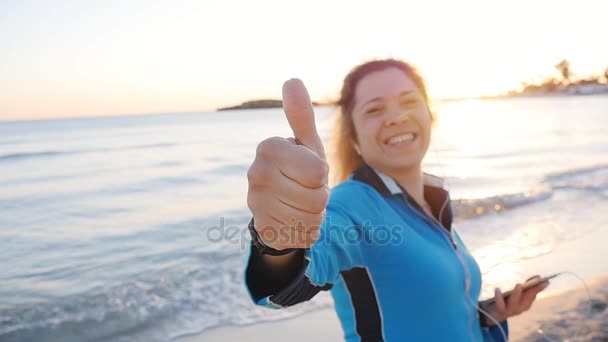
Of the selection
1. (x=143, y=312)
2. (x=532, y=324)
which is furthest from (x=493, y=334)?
(x=143, y=312)

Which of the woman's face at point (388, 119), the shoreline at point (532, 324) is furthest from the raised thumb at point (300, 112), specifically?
the shoreline at point (532, 324)

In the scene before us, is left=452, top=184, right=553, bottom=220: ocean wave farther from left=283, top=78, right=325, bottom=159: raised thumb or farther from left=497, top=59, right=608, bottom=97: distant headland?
left=497, top=59, right=608, bottom=97: distant headland

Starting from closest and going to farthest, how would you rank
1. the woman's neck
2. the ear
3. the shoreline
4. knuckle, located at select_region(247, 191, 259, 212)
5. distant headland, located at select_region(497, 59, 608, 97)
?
knuckle, located at select_region(247, 191, 259, 212)
the woman's neck
the ear
the shoreline
distant headland, located at select_region(497, 59, 608, 97)

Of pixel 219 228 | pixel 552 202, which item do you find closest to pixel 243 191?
pixel 219 228

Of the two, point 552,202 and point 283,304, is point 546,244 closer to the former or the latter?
point 552,202

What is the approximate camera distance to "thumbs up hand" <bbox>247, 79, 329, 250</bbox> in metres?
0.99

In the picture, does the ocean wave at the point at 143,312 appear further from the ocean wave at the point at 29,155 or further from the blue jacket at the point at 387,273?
the ocean wave at the point at 29,155

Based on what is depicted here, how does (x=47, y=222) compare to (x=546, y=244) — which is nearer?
(x=546, y=244)

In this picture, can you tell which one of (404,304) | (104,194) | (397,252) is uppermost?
(397,252)

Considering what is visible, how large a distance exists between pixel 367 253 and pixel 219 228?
25.1 ft

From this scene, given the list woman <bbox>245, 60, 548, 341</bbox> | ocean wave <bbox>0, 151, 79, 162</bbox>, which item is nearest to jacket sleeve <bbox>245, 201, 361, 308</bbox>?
woman <bbox>245, 60, 548, 341</bbox>

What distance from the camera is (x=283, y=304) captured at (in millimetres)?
1396

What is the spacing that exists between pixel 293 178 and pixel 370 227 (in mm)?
899

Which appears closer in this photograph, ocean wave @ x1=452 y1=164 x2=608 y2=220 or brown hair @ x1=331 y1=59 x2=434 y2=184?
brown hair @ x1=331 y1=59 x2=434 y2=184
